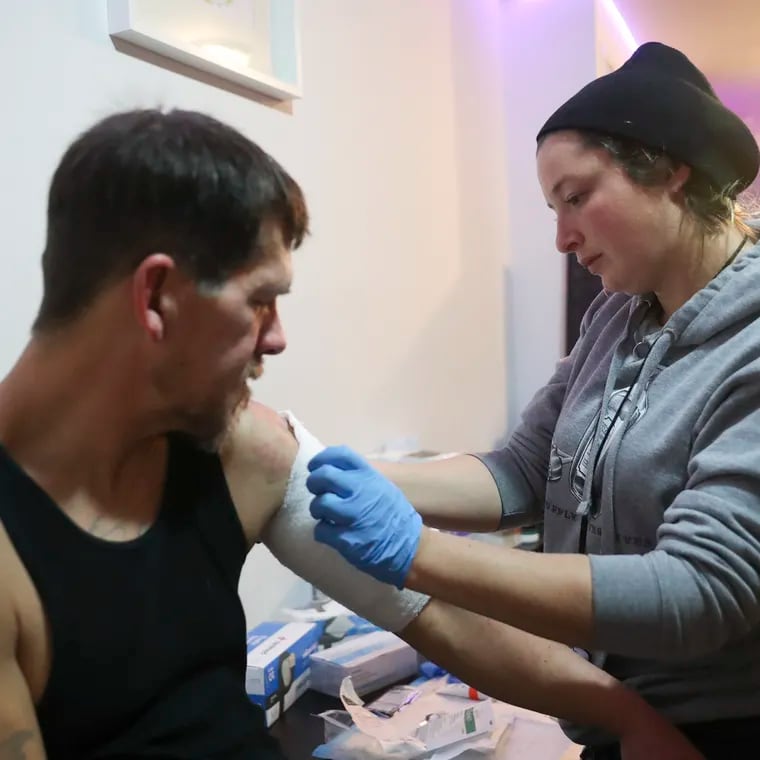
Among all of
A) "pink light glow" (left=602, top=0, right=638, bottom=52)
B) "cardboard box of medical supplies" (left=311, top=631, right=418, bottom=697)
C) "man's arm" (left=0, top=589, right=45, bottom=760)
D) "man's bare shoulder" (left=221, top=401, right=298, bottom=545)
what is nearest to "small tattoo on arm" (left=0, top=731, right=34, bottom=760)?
"man's arm" (left=0, top=589, right=45, bottom=760)

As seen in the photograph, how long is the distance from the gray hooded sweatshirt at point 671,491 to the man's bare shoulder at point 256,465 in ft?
1.32

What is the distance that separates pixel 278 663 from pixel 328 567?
0.36 metres

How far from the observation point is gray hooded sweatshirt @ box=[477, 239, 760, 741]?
87 cm

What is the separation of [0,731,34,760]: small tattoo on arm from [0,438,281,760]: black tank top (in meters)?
0.04

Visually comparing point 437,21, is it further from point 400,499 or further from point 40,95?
point 400,499

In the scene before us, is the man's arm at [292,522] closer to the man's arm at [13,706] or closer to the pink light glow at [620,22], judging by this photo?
the man's arm at [13,706]

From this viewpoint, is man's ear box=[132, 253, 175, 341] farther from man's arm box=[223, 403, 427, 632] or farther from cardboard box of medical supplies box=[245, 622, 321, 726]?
cardboard box of medical supplies box=[245, 622, 321, 726]

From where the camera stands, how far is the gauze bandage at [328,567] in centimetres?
104

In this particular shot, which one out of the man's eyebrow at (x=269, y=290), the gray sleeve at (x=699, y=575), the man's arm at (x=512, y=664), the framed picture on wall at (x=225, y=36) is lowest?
the man's arm at (x=512, y=664)

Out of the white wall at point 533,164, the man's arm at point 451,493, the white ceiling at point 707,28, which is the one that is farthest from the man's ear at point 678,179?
the white ceiling at point 707,28

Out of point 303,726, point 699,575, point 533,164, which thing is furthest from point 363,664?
point 533,164

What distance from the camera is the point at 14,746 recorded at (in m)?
0.74

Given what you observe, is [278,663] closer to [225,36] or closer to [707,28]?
[225,36]

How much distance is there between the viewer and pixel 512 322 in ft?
9.59
